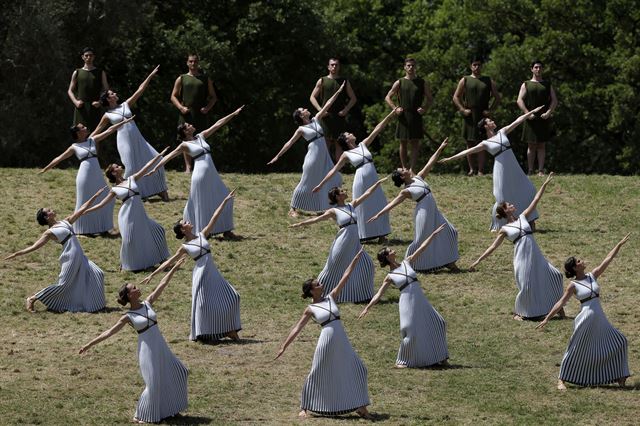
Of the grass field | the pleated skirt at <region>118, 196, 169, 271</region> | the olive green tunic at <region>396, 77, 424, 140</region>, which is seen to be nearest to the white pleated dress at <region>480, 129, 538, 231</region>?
the grass field

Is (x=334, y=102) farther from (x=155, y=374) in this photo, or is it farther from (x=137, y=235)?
(x=155, y=374)

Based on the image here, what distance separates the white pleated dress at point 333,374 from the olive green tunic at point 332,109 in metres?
11.8

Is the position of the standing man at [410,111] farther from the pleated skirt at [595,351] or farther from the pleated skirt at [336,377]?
the pleated skirt at [336,377]

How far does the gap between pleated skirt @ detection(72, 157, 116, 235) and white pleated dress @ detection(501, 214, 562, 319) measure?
7624 mm

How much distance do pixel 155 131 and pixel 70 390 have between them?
1102 inches

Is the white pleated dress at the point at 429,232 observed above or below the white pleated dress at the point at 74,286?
above

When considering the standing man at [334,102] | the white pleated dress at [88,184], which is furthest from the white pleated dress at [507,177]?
the white pleated dress at [88,184]

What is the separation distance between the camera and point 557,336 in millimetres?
25859

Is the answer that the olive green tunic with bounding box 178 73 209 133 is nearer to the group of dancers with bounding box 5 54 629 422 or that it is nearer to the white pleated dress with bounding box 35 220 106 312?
the group of dancers with bounding box 5 54 629 422

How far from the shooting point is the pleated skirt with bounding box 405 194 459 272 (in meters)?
28.4

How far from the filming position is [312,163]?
31.4m

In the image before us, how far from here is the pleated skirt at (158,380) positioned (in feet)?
71.3

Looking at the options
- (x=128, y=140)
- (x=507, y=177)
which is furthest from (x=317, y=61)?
(x=507, y=177)

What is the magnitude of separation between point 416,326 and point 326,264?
3.90 metres
